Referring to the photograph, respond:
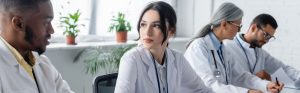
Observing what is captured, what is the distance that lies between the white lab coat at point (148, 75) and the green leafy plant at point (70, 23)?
136 centimetres

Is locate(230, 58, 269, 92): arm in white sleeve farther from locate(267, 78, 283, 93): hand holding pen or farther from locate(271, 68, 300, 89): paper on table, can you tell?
locate(271, 68, 300, 89): paper on table

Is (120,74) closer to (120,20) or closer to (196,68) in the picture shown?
(196,68)

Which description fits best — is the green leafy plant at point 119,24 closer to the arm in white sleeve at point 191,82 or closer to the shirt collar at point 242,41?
the shirt collar at point 242,41

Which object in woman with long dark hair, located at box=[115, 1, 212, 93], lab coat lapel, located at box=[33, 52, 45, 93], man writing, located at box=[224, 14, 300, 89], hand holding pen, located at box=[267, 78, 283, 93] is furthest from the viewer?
man writing, located at box=[224, 14, 300, 89]

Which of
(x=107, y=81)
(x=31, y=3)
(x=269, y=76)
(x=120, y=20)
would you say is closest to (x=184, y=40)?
(x=120, y=20)

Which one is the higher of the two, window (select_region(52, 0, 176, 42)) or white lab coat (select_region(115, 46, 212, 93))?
window (select_region(52, 0, 176, 42))

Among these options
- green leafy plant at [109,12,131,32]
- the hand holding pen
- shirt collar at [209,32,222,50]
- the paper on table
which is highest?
green leafy plant at [109,12,131,32]

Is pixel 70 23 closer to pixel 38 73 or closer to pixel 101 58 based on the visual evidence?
pixel 101 58

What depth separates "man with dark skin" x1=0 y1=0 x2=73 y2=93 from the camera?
1.11 meters

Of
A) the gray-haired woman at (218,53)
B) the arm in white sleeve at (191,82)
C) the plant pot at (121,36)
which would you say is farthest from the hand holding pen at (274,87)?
the plant pot at (121,36)

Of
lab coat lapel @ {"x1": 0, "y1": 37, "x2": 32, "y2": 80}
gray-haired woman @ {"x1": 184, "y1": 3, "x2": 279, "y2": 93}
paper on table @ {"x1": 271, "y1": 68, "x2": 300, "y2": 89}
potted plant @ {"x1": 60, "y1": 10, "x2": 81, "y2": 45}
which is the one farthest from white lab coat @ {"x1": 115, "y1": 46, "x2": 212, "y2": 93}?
potted plant @ {"x1": 60, "y1": 10, "x2": 81, "y2": 45}

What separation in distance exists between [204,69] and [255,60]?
71cm

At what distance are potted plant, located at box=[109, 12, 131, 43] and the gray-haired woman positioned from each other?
1.16 metres

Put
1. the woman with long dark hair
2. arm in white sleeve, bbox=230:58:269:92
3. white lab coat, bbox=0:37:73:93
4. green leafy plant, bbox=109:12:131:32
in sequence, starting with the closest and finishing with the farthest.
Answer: white lab coat, bbox=0:37:73:93 → the woman with long dark hair → arm in white sleeve, bbox=230:58:269:92 → green leafy plant, bbox=109:12:131:32
